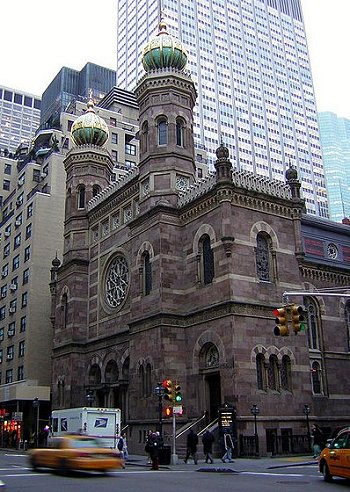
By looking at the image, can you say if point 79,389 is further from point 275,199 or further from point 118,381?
point 275,199

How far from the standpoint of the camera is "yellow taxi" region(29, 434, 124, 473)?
19.6m

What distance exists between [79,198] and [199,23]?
4669 inches

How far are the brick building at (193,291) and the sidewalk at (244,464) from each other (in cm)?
222

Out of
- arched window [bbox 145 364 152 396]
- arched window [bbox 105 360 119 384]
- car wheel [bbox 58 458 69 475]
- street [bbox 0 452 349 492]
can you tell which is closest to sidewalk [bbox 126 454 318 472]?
street [bbox 0 452 349 492]

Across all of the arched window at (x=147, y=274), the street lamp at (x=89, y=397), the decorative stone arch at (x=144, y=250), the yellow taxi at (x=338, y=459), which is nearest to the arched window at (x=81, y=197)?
the decorative stone arch at (x=144, y=250)

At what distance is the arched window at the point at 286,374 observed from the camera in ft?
112

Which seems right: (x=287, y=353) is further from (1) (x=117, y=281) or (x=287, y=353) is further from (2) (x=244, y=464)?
(1) (x=117, y=281)

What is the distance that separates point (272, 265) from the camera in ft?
118

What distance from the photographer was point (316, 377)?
38562 mm

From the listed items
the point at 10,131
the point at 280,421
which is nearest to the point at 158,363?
the point at 280,421

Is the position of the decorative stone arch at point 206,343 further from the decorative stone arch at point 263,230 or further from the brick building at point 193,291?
the decorative stone arch at point 263,230

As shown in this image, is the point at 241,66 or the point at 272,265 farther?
the point at 241,66

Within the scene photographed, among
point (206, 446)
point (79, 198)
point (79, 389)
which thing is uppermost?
point (79, 198)

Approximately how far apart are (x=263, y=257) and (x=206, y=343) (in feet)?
20.2
